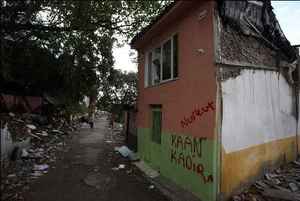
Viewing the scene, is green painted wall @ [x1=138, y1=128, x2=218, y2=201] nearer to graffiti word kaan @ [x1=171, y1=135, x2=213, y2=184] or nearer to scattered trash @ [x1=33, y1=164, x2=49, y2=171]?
graffiti word kaan @ [x1=171, y1=135, x2=213, y2=184]

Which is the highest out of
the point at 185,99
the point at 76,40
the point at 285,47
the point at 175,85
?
the point at 76,40

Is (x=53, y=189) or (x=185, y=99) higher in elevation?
(x=185, y=99)

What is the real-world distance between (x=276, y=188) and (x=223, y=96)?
2.56 meters

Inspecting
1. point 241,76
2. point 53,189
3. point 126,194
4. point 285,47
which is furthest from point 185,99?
point 53,189

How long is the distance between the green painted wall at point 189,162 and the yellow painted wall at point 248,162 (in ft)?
0.86

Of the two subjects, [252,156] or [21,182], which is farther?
[21,182]

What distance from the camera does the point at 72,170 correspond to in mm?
7414

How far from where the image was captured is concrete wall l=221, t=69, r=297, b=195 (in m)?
4.76

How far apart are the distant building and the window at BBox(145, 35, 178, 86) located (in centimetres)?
3

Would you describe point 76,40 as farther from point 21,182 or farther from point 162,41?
point 21,182

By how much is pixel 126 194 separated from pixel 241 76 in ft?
12.8

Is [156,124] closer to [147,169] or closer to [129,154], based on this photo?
[147,169]

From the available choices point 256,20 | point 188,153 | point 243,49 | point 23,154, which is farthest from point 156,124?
point 23,154

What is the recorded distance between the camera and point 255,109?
540cm
